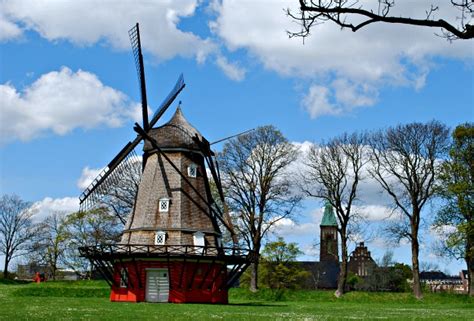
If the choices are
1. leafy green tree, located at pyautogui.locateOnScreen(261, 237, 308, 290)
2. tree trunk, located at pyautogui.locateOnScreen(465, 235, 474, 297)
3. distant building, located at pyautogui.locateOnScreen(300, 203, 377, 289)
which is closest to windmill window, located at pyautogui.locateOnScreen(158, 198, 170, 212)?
tree trunk, located at pyautogui.locateOnScreen(465, 235, 474, 297)

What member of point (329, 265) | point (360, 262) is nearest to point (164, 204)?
point (329, 265)

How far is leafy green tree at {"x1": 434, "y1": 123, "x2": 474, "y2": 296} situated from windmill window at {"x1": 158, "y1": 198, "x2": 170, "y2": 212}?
17.3 m

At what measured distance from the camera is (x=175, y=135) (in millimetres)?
36094

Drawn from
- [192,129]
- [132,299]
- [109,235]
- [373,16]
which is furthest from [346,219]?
[373,16]

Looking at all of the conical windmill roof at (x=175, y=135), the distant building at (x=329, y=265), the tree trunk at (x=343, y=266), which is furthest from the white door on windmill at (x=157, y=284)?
the distant building at (x=329, y=265)

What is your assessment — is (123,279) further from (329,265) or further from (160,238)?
(329,265)

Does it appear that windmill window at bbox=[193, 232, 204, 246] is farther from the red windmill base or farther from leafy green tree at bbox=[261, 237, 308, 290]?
leafy green tree at bbox=[261, 237, 308, 290]

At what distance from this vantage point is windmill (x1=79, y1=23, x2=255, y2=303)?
1278 inches

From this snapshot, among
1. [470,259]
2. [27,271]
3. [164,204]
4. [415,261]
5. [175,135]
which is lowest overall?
[27,271]

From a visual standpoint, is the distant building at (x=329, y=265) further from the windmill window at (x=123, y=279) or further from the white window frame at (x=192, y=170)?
the windmill window at (x=123, y=279)

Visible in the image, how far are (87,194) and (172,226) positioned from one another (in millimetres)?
5832

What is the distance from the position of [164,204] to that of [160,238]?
2018 mm

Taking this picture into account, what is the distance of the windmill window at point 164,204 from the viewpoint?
112 ft

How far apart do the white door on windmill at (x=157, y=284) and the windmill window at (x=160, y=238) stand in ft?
4.95
